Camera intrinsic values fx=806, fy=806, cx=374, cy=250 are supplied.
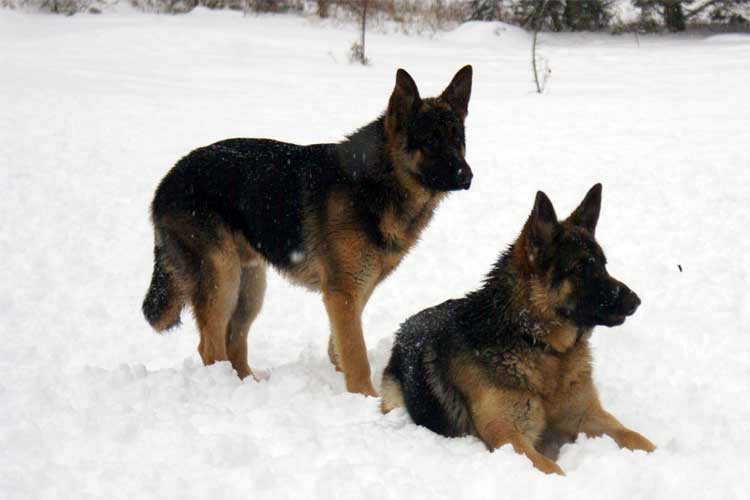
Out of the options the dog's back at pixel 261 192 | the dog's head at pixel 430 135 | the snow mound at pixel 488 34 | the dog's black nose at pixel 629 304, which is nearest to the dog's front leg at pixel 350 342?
the dog's back at pixel 261 192

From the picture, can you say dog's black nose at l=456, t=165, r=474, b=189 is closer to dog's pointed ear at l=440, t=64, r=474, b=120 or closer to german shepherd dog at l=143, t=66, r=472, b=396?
german shepherd dog at l=143, t=66, r=472, b=396

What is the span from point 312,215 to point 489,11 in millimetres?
20838

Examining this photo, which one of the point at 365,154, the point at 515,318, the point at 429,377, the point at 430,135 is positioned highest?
the point at 430,135

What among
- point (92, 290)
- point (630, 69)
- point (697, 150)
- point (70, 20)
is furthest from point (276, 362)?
point (70, 20)

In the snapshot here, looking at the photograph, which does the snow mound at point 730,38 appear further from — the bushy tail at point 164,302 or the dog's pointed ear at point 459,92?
the bushy tail at point 164,302

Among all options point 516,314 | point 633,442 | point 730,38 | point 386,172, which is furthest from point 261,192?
point 730,38

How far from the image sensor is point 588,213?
5.21 m

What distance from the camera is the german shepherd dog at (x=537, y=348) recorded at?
4.86m

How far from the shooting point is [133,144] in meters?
13.9

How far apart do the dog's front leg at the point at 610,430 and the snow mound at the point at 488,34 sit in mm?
19234

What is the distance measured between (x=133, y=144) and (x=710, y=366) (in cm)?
1056

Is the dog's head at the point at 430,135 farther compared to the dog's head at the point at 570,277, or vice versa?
the dog's head at the point at 430,135

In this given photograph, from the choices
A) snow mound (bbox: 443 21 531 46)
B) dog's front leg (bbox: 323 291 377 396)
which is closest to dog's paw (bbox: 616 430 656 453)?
dog's front leg (bbox: 323 291 377 396)

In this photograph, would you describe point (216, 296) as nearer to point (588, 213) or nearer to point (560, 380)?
point (560, 380)
